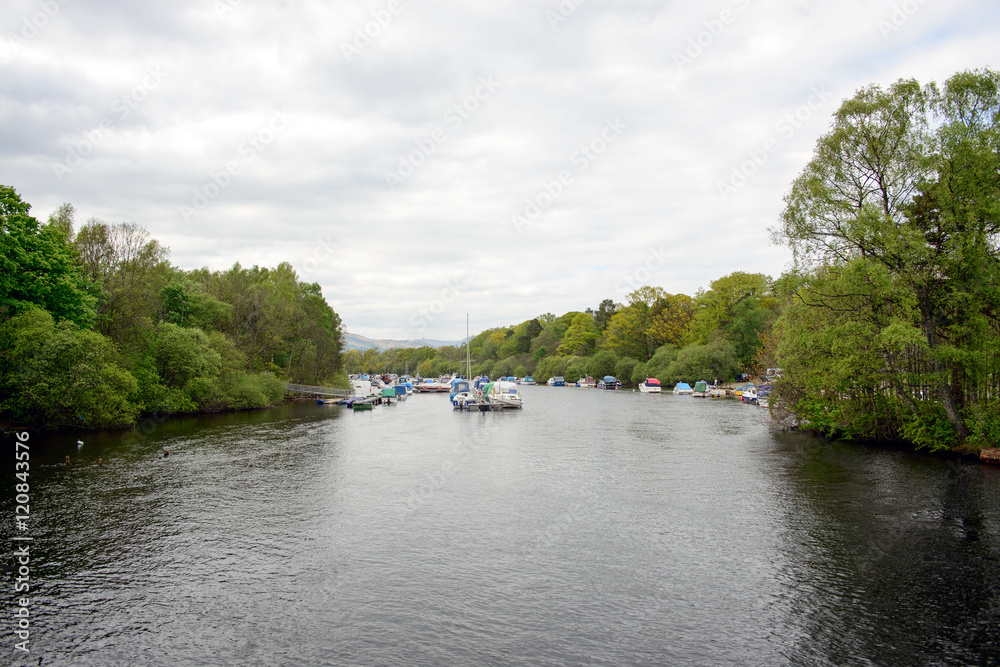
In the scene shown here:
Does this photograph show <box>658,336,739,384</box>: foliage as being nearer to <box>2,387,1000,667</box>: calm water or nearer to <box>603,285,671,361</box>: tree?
Result: <box>603,285,671,361</box>: tree

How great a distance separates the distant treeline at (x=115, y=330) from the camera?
1371 inches

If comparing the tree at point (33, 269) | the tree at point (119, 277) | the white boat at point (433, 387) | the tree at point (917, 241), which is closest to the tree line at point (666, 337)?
the white boat at point (433, 387)

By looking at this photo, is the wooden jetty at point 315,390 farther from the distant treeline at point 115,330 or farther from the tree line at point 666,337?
the tree line at point 666,337

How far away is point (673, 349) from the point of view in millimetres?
105000

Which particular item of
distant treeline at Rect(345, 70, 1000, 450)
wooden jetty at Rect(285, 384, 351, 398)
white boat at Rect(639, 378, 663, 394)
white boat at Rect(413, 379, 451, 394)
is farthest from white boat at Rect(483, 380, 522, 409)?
white boat at Rect(413, 379, 451, 394)

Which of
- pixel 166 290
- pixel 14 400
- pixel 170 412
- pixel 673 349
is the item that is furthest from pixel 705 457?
pixel 673 349

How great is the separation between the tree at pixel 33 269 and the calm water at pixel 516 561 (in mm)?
13475

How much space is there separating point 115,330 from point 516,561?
151 ft

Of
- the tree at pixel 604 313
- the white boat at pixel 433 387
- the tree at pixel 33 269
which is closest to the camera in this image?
the tree at pixel 33 269

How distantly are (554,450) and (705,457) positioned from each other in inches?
333

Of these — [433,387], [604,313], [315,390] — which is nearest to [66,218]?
[315,390]

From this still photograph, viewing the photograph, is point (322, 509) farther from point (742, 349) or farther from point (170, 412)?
point (742, 349)

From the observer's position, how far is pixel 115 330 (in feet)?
155

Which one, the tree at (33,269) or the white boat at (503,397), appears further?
the white boat at (503,397)
